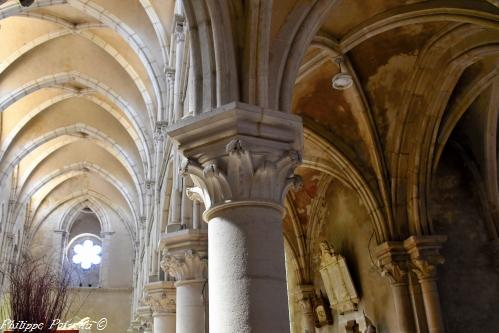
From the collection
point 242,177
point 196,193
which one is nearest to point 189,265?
point 196,193

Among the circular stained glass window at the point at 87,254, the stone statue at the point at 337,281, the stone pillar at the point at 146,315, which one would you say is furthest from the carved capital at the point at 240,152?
the circular stained glass window at the point at 87,254

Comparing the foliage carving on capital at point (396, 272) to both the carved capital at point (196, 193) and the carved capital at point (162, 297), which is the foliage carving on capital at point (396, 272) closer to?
the carved capital at point (162, 297)

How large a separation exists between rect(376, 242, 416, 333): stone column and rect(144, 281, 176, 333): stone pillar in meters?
3.69

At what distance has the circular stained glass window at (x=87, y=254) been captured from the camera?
76.5 feet

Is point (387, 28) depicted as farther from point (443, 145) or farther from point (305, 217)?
point (305, 217)

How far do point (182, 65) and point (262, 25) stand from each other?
413 cm

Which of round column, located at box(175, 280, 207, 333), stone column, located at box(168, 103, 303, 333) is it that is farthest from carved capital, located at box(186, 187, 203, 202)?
round column, located at box(175, 280, 207, 333)

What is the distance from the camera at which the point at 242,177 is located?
12.5 feet

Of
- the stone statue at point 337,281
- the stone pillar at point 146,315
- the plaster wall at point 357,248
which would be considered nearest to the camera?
the plaster wall at point 357,248

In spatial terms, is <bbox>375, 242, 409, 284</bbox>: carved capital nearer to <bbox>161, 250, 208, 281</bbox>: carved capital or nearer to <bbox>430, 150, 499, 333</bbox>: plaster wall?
<bbox>430, 150, 499, 333</bbox>: plaster wall

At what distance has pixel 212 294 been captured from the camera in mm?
3564

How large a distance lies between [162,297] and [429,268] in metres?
4.53

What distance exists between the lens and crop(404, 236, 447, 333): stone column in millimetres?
8844

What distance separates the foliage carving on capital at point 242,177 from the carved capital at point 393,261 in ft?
19.8
